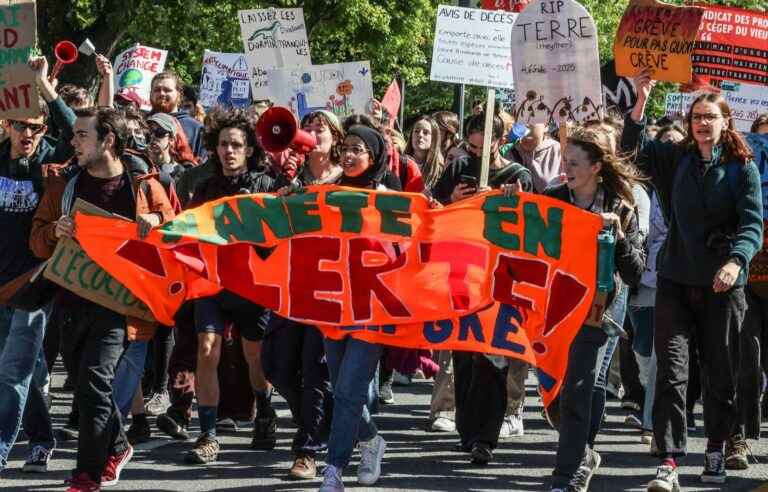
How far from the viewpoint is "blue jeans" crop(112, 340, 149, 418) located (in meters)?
7.76

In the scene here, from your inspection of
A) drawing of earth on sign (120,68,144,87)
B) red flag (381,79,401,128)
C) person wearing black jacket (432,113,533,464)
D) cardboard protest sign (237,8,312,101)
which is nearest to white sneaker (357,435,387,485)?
person wearing black jacket (432,113,533,464)

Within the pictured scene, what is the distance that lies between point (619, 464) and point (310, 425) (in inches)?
72.3

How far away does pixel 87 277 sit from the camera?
23.7 ft

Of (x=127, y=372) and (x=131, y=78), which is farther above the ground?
(x=131, y=78)

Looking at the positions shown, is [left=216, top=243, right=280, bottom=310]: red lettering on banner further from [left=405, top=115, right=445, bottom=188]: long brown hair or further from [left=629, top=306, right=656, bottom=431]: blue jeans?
[left=405, top=115, right=445, bottom=188]: long brown hair

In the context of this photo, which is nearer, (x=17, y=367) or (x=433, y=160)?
(x=17, y=367)

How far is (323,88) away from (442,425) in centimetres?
434

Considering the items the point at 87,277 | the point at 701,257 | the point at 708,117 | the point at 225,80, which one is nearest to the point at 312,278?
the point at 87,277

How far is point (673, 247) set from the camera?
7.84 metres

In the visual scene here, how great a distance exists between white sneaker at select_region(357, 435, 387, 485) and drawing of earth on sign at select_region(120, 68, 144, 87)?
25.1 feet

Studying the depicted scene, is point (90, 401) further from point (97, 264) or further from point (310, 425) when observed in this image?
point (310, 425)

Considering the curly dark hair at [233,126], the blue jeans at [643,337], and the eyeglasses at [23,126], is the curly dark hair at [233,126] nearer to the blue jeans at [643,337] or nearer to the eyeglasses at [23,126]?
the eyeglasses at [23,126]

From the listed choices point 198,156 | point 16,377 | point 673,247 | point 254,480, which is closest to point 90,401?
point 16,377

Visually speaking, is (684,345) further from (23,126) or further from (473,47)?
(473,47)
